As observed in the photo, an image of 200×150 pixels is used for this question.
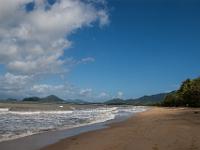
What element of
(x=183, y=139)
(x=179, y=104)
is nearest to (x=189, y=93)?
(x=179, y=104)

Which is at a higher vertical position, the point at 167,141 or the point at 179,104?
the point at 179,104

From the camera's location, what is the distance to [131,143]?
656 inches

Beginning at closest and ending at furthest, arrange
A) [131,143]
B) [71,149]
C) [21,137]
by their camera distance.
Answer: [71,149] → [131,143] → [21,137]

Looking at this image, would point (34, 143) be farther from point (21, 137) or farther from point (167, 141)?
point (167, 141)

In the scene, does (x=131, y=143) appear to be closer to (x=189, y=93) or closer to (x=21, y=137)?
(x=21, y=137)

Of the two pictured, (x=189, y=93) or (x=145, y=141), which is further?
(x=189, y=93)

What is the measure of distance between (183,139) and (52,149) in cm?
646

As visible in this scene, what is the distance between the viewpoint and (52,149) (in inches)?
625

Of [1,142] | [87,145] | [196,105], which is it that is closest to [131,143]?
[87,145]

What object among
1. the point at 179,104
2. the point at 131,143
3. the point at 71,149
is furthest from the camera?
the point at 179,104

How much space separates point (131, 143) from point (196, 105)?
272 ft

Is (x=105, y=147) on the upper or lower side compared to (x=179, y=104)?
lower

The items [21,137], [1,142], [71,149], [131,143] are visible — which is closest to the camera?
[71,149]

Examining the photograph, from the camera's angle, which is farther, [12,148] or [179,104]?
[179,104]
